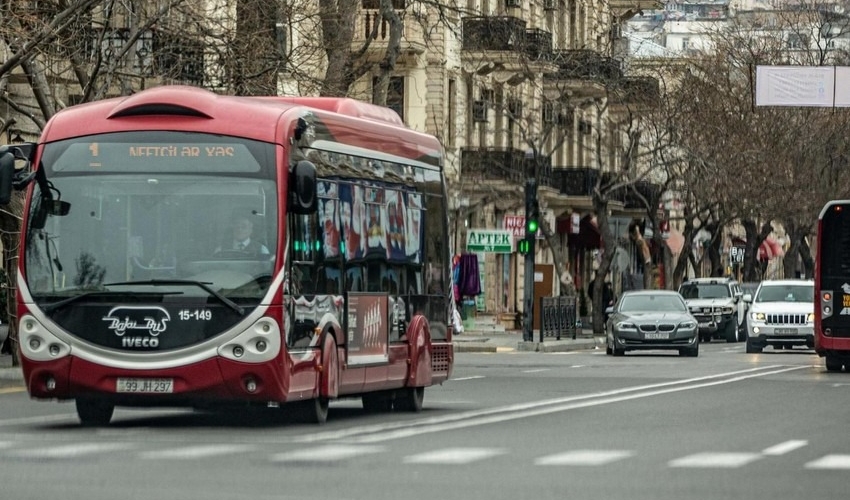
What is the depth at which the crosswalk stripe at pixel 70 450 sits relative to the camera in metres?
14.6

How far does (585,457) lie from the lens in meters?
15.0

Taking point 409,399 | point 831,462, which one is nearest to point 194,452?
point 831,462

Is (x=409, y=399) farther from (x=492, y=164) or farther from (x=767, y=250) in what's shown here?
(x=767, y=250)

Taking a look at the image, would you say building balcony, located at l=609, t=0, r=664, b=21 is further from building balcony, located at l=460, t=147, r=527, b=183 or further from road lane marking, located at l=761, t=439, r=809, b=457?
road lane marking, located at l=761, t=439, r=809, b=457

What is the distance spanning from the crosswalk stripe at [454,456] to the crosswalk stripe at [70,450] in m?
2.27

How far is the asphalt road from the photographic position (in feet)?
40.4

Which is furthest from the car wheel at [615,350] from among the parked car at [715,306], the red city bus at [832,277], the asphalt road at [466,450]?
the asphalt road at [466,450]

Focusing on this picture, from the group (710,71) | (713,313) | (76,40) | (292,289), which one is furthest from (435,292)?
(710,71)

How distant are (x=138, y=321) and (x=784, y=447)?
17.8 feet

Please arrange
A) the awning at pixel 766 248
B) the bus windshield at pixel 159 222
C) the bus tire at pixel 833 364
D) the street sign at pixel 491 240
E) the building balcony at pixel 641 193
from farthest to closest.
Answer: the awning at pixel 766 248 → the building balcony at pixel 641 193 → the street sign at pixel 491 240 → the bus tire at pixel 833 364 → the bus windshield at pixel 159 222

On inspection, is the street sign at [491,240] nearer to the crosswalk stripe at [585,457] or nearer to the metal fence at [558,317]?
the metal fence at [558,317]

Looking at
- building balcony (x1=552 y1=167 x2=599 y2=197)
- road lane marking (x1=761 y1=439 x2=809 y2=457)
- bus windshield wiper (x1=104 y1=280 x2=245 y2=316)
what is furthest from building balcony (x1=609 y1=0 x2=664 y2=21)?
road lane marking (x1=761 y1=439 x2=809 y2=457)

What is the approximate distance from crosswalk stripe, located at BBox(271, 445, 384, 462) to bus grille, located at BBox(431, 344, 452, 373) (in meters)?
6.72

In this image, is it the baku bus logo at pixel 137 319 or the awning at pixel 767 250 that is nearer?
the baku bus logo at pixel 137 319
